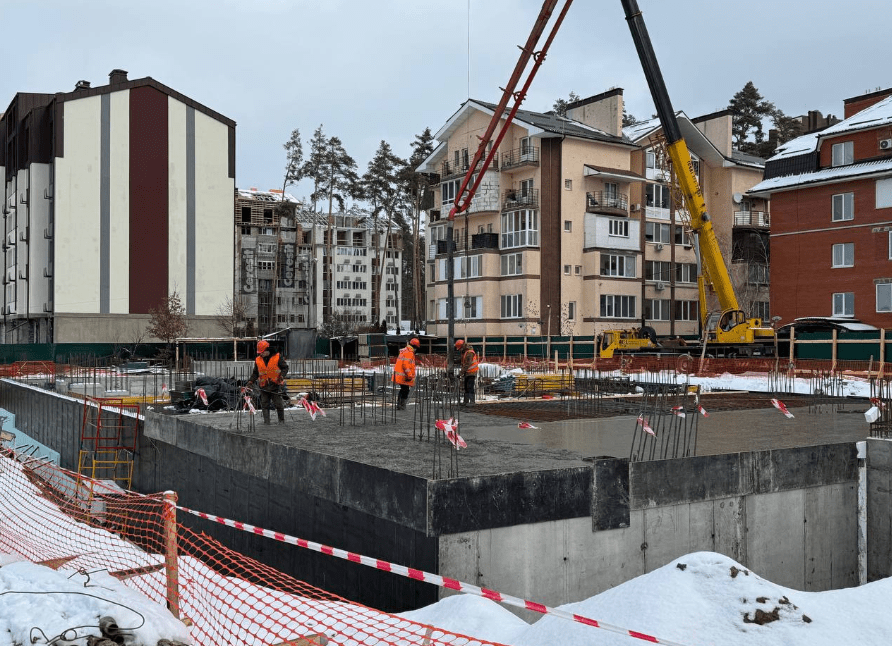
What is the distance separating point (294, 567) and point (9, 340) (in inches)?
2224

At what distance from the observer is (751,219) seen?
53.5 meters

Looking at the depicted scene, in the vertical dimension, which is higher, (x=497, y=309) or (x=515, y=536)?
(x=497, y=309)

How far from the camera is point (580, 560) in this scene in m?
8.68

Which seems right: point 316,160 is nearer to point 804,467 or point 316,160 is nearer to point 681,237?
Result: point 681,237

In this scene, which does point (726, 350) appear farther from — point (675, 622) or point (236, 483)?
point (675, 622)

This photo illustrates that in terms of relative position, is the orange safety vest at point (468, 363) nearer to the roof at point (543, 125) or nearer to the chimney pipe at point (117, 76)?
the roof at point (543, 125)

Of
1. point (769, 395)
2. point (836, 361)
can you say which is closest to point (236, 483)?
point (769, 395)

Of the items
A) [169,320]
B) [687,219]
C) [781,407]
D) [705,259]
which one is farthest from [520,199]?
[781,407]

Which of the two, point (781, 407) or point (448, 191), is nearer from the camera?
point (781, 407)

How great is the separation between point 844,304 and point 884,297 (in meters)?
2.02

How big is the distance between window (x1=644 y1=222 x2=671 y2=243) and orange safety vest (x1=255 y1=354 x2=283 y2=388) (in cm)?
4138

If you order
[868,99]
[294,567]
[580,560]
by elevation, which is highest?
[868,99]

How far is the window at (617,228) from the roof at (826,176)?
840 centimetres

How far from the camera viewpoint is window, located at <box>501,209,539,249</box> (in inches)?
1854
